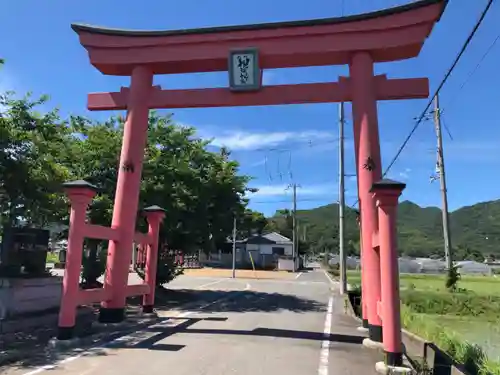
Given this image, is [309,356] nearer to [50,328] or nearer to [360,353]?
[360,353]

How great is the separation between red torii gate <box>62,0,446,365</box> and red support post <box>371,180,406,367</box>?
4.43 feet

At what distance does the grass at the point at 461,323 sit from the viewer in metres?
7.22

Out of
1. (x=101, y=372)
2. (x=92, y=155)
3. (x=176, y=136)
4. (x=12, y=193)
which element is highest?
(x=176, y=136)

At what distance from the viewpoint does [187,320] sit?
11367 millimetres

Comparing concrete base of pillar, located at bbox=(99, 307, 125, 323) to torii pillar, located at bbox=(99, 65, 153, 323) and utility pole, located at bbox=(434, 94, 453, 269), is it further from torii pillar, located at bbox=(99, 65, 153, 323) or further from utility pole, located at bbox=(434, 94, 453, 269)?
utility pole, located at bbox=(434, 94, 453, 269)

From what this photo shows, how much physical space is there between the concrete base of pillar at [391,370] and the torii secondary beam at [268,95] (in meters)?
5.52

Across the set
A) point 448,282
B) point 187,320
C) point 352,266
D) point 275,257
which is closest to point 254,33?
point 187,320

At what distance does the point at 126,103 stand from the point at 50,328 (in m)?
5.51

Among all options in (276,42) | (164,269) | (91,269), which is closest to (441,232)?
(164,269)

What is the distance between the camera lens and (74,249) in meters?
8.23

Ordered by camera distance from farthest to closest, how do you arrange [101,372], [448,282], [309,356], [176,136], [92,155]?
[448,282], [176,136], [92,155], [309,356], [101,372]

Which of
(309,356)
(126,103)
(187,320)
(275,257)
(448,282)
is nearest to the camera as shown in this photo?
(309,356)

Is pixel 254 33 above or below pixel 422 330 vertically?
above

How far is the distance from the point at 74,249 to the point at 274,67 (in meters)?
6.07
